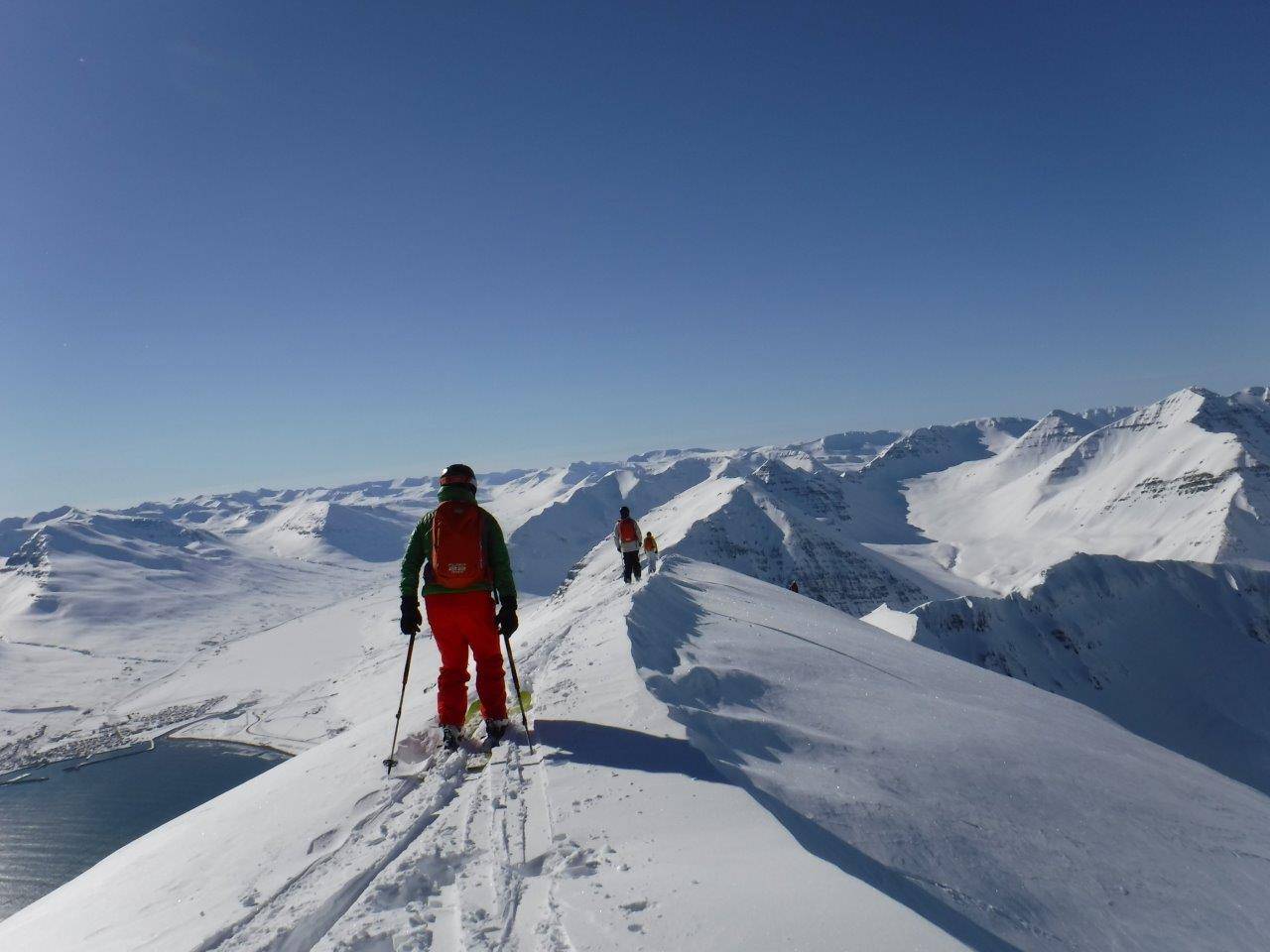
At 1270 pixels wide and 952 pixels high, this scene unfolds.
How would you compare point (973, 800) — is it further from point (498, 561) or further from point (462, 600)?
point (462, 600)

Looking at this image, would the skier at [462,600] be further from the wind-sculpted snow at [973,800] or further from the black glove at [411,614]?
the wind-sculpted snow at [973,800]

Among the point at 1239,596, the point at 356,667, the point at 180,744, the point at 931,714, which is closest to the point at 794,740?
the point at 931,714

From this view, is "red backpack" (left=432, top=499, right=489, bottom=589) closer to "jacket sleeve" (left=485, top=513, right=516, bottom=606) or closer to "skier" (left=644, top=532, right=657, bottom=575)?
"jacket sleeve" (left=485, top=513, right=516, bottom=606)

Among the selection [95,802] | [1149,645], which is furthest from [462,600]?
[1149,645]

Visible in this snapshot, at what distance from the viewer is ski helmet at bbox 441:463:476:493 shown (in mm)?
8375

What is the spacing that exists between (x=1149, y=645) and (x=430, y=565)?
456 ft

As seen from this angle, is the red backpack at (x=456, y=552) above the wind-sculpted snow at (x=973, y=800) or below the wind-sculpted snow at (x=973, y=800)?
above

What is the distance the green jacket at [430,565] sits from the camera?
26.7 ft

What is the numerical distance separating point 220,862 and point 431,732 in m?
2.75

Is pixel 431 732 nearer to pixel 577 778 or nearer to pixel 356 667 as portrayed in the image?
pixel 577 778

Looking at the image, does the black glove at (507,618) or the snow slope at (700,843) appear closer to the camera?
the snow slope at (700,843)

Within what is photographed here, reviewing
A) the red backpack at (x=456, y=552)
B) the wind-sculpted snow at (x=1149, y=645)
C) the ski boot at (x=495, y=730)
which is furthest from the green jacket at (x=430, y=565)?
the wind-sculpted snow at (x=1149, y=645)

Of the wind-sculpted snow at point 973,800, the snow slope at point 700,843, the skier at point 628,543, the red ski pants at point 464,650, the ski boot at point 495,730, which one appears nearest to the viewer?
the snow slope at point 700,843

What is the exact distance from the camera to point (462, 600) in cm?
810
